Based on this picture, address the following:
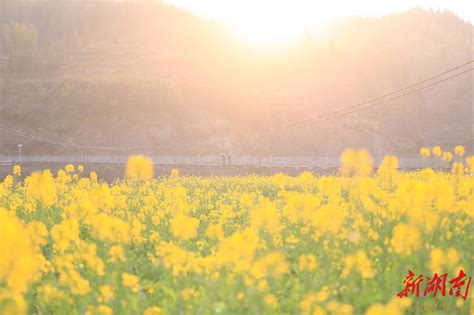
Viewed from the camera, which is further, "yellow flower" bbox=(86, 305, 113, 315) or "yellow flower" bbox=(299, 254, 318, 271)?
"yellow flower" bbox=(299, 254, 318, 271)

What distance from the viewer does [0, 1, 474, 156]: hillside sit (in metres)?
67.6

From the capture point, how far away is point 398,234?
12.6ft

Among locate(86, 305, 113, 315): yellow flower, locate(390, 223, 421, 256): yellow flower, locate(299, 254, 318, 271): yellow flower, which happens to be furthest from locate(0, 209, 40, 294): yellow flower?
locate(390, 223, 421, 256): yellow flower

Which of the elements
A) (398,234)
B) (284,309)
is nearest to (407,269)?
(398,234)

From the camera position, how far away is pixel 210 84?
78.9 m

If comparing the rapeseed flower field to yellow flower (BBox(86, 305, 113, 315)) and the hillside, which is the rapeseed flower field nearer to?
yellow flower (BBox(86, 305, 113, 315))

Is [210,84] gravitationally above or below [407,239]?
above

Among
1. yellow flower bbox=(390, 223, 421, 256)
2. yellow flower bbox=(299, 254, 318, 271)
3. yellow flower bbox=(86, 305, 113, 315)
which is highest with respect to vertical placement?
yellow flower bbox=(390, 223, 421, 256)

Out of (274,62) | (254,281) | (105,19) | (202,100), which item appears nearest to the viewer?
(254,281)

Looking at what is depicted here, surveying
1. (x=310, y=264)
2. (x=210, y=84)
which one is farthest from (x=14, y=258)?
(x=210, y=84)

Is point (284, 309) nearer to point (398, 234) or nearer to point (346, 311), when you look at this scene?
point (398, 234)

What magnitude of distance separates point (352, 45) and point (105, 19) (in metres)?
59.3

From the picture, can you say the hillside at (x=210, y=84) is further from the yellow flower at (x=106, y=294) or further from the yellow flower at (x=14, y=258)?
the yellow flower at (x=14, y=258)

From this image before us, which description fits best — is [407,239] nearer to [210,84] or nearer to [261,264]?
[261,264]
